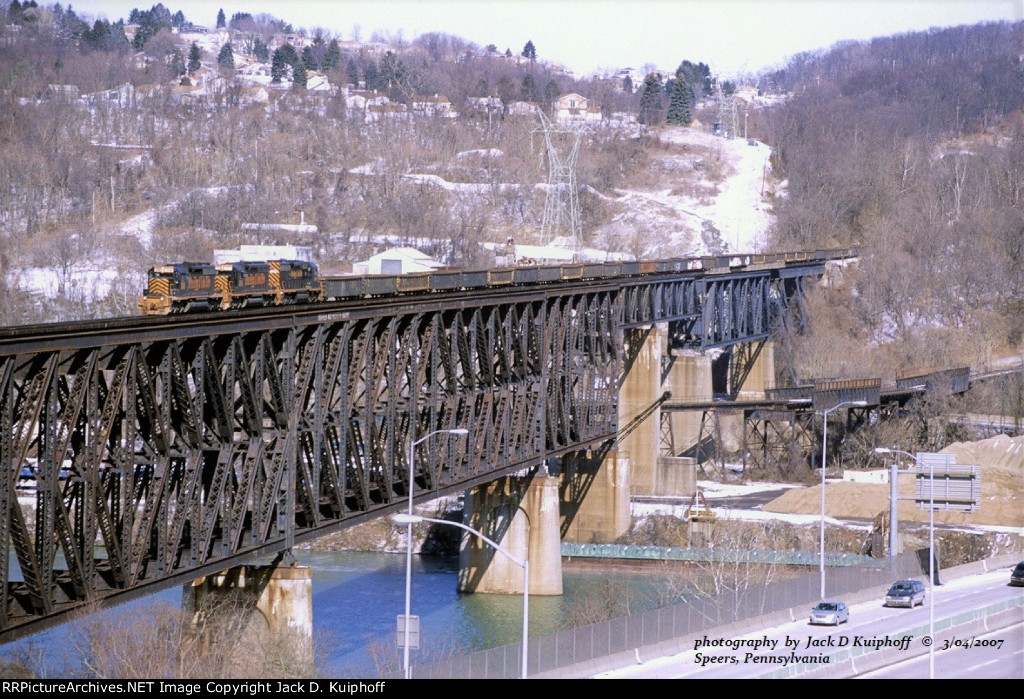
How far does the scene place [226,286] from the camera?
207 feet

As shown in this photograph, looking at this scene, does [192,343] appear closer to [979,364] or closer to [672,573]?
[672,573]

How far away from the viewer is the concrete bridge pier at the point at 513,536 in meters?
84.7

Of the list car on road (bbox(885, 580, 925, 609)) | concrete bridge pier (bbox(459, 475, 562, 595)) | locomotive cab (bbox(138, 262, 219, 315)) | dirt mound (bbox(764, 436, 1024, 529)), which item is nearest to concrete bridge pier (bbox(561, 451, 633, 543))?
dirt mound (bbox(764, 436, 1024, 529))

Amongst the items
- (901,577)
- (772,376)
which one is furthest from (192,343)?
(772,376)

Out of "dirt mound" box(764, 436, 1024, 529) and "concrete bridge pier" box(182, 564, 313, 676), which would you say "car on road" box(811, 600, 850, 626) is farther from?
"dirt mound" box(764, 436, 1024, 529)

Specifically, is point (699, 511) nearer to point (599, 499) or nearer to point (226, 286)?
point (599, 499)

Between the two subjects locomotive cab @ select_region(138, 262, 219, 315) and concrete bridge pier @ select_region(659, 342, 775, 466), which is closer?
locomotive cab @ select_region(138, 262, 219, 315)

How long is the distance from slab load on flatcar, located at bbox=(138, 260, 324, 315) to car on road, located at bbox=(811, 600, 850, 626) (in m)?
24.7

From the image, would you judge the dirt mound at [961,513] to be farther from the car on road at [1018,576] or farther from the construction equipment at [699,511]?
the car on road at [1018,576]

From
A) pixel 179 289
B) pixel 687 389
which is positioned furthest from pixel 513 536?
pixel 687 389

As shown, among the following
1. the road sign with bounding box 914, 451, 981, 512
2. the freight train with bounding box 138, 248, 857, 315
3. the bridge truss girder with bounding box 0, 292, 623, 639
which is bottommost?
the road sign with bounding box 914, 451, 981, 512

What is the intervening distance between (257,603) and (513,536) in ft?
100

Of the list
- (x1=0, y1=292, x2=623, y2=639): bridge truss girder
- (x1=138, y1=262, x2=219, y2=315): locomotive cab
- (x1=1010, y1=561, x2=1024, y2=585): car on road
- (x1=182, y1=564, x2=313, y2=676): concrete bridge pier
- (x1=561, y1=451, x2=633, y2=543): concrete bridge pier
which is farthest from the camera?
(x1=561, y1=451, x2=633, y2=543): concrete bridge pier

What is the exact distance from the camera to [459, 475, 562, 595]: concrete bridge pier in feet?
Answer: 278
